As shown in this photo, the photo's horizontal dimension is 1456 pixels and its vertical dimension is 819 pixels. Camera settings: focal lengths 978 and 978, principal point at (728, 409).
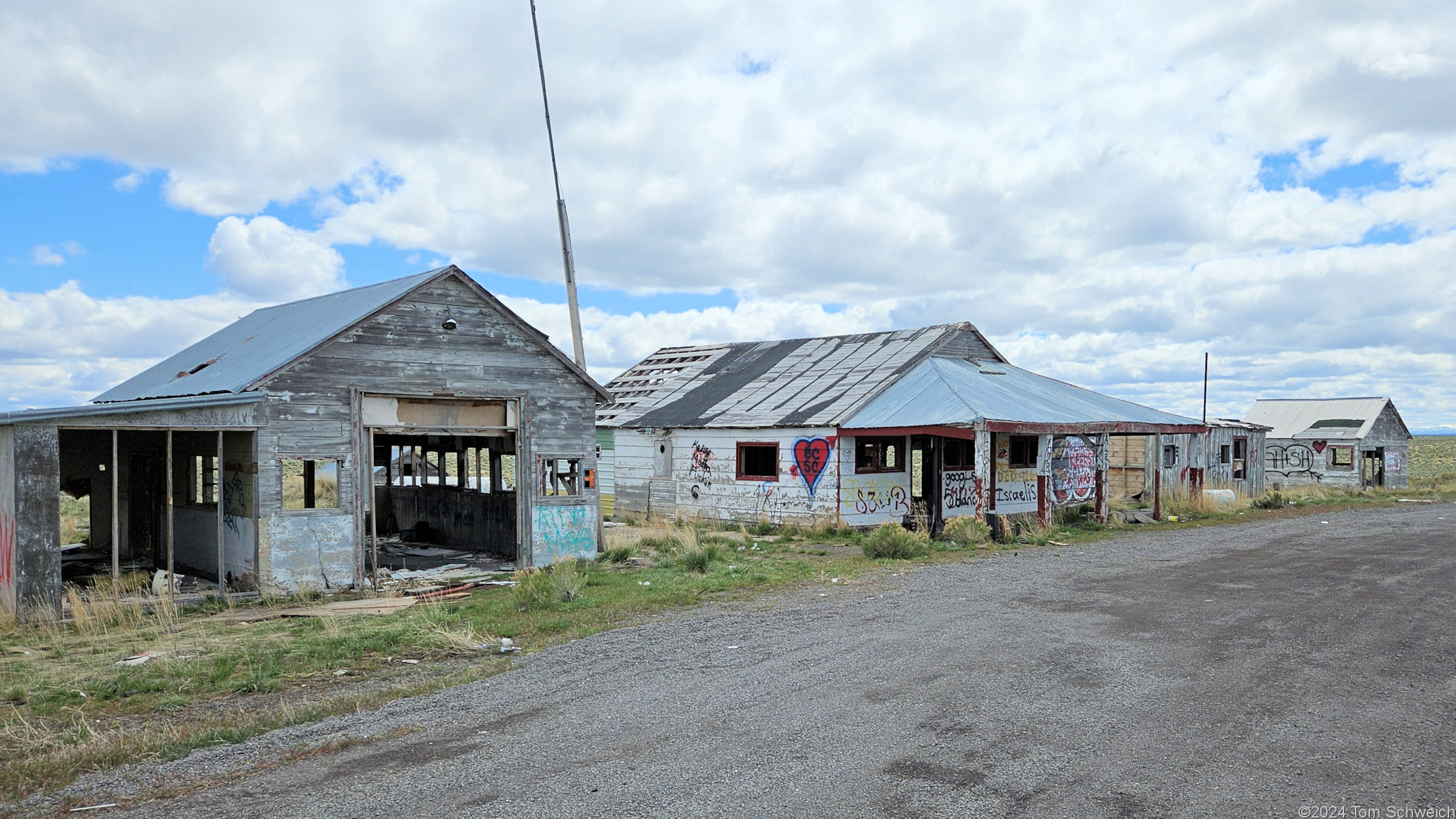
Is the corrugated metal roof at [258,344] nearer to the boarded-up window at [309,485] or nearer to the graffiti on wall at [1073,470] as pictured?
the boarded-up window at [309,485]

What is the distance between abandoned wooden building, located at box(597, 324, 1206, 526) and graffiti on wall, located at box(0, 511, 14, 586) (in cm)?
1224

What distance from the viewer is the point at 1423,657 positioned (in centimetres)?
887

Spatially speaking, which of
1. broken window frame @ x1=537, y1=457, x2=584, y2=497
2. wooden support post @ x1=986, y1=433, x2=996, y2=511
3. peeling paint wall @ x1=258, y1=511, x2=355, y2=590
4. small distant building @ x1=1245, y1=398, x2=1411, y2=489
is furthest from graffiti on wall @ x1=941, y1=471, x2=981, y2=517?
small distant building @ x1=1245, y1=398, x2=1411, y2=489

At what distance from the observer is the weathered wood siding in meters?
14.2

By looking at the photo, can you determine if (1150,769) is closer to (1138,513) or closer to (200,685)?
(200,685)

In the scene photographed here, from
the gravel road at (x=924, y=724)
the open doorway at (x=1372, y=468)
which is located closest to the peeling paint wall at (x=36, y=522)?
the gravel road at (x=924, y=724)

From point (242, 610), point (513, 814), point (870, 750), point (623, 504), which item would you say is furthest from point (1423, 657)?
point (623, 504)

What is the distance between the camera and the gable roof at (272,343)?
1487 cm

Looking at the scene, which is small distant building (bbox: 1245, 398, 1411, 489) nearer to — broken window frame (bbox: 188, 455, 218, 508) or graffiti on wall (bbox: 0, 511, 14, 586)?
broken window frame (bbox: 188, 455, 218, 508)

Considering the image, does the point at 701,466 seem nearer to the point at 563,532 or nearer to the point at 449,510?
the point at 449,510

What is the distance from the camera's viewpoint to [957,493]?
81.1ft

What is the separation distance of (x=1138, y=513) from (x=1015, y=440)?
353cm

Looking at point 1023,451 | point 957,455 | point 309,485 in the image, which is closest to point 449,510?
point 309,485

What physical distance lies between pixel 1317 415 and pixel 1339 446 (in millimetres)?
2656
